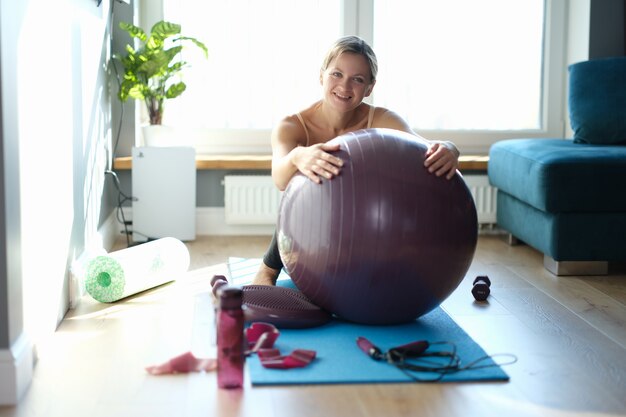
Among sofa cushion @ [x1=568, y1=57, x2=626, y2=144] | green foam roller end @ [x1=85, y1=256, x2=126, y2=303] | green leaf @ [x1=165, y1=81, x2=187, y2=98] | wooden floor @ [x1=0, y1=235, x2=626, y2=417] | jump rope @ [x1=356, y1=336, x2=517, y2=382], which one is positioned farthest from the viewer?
green leaf @ [x1=165, y1=81, x2=187, y2=98]

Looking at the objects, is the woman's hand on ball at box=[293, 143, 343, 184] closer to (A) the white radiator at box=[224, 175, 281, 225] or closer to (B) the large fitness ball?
(B) the large fitness ball

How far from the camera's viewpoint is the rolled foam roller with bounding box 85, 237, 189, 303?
10.7 feet

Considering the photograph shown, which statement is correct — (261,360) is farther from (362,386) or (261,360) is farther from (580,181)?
(580,181)

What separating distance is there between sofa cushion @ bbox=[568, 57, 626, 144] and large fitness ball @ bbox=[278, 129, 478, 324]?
74.5 inches

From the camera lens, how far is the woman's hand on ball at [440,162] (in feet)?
8.64

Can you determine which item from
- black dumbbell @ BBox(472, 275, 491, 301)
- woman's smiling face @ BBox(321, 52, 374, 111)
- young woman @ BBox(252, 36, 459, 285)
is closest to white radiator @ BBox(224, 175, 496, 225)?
young woman @ BBox(252, 36, 459, 285)

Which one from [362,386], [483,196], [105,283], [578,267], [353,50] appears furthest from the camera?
[483,196]

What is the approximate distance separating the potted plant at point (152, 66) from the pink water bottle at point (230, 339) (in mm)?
2443

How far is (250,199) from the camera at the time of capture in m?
4.86

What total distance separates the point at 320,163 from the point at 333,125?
0.67m

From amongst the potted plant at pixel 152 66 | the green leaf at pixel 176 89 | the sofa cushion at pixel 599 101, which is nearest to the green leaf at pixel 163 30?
the potted plant at pixel 152 66

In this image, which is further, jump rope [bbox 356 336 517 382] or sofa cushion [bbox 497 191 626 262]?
sofa cushion [bbox 497 191 626 262]

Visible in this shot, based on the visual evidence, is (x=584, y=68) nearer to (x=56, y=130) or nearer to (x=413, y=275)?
(x=413, y=275)

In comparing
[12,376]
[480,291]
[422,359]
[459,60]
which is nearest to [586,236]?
[480,291]
